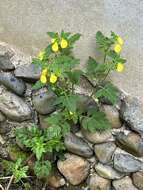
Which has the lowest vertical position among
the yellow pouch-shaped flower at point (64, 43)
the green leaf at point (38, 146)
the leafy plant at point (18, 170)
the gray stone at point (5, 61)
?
the leafy plant at point (18, 170)

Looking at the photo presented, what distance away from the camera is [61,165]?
263cm

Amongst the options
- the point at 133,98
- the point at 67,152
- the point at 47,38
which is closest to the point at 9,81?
the point at 47,38

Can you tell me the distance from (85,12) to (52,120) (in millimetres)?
571

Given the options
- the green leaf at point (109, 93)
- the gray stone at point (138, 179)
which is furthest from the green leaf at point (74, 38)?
the gray stone at point (138, 179)

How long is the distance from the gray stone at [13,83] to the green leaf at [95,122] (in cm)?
42

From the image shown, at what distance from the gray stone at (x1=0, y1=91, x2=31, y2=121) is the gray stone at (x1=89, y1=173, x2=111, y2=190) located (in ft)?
1.68

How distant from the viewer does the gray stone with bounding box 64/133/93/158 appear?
252 cm

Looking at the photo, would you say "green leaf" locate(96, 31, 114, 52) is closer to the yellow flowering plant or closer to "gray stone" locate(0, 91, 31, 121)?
the yellow flowering plant

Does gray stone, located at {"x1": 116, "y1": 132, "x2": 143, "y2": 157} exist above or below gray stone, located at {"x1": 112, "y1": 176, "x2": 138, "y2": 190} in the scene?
above

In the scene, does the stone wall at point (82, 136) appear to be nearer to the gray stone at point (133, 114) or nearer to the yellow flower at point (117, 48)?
the gray stone at point (133, 114)

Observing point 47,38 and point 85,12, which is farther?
point 47,38

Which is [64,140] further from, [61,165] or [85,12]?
[85,12]

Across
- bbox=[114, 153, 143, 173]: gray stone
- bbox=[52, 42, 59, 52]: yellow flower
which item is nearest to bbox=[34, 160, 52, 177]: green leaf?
bbox=[114, 153, 143, 173]: gray stone

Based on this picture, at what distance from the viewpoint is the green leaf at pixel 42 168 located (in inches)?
100
